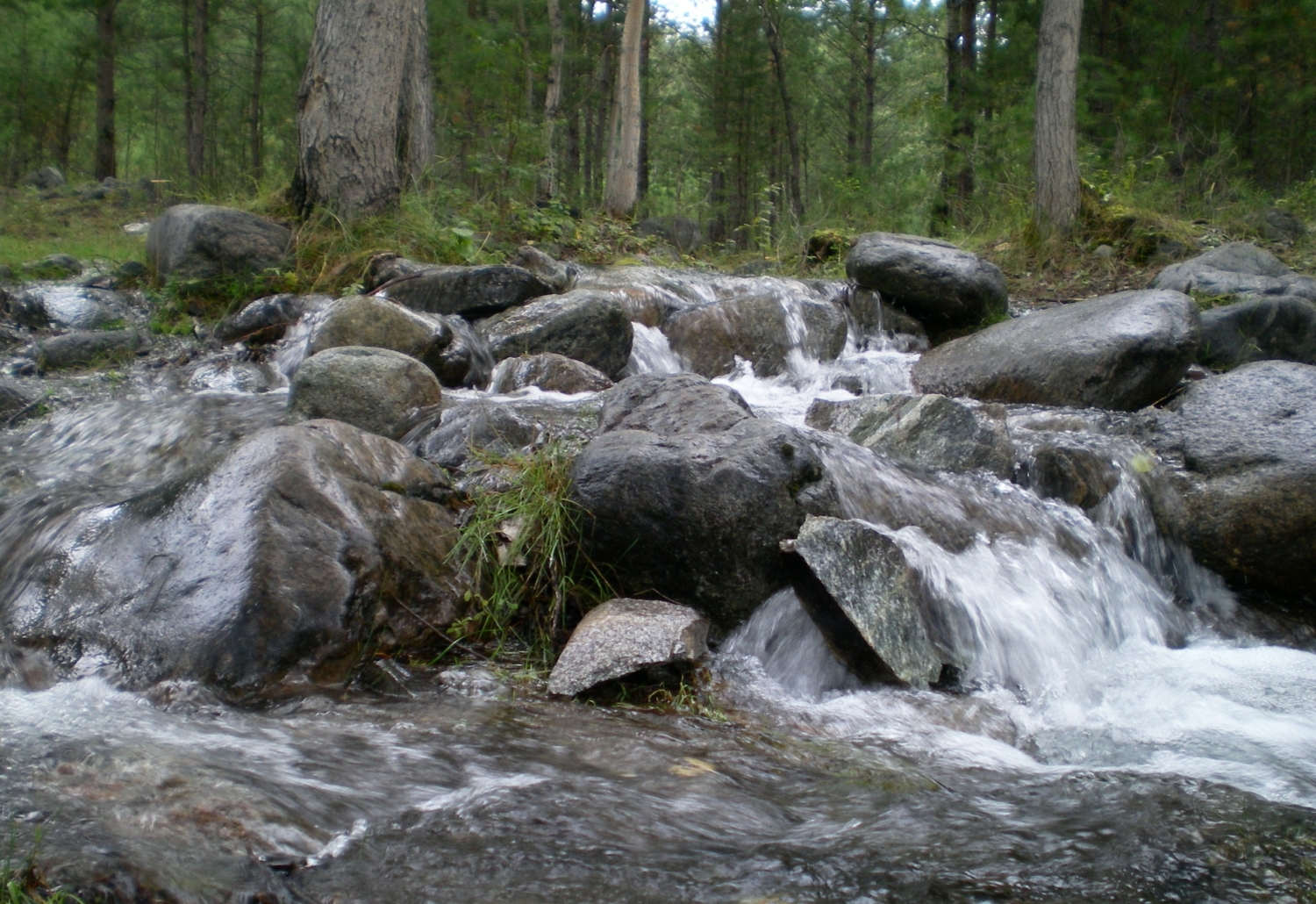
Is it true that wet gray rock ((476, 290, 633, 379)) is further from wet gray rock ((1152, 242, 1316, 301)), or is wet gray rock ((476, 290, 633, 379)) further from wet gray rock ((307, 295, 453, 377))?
wet gray rock ((1152, 242, 1316, 301))

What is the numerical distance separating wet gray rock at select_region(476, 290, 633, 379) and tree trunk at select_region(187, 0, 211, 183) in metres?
13.0

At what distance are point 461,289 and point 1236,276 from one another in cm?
725

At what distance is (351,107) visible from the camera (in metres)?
8.57

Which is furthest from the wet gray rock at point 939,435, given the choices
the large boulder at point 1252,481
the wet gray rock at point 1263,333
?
the wet gray rock at point 1263,333

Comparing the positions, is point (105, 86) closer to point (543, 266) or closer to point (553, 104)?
point (553, 104)

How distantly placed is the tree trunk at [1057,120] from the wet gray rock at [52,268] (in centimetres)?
1083

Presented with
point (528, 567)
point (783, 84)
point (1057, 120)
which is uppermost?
point (783, 84)

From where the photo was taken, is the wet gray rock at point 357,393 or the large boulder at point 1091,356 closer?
the wet gray rock at point 357,393

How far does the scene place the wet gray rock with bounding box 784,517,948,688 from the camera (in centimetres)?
352

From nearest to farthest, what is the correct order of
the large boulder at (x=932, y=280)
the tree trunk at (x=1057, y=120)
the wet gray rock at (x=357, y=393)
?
the wet gray rock at (x=357, y=393) → the large boulder at (x=932, y=280) → the tree trunk at (x=1057, y=120)

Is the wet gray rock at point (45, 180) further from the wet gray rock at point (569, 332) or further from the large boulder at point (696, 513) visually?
the large boulder at point (696, 513)

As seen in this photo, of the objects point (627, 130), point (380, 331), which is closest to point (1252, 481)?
point (380, 331)

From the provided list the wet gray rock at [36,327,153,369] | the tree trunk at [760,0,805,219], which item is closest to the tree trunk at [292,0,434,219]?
the wet gray rock at [36,327,153,369]

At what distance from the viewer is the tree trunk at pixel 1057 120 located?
10805mm
